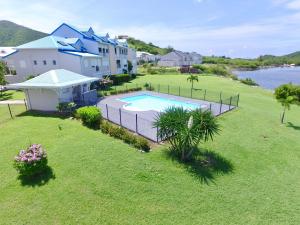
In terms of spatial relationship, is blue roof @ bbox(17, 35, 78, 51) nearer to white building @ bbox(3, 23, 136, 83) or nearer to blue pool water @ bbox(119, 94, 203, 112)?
white building @ bbox(3, 23, 136, 83)

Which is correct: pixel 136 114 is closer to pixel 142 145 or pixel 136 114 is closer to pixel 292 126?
pixel 142 145

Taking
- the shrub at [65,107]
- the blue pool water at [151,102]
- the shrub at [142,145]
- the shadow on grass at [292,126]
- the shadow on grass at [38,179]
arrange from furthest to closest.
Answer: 1. the blue pool water at [151,102]
2. the shrub at [65,107]
3. the shadow on grass at [292,126]
4. the shrub at [142,145]
5. the shadow on grass at [38,179]

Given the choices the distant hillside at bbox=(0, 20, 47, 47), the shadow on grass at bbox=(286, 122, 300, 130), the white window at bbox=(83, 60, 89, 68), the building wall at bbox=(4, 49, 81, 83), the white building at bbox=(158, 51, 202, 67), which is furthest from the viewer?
the distant hillside at bbox=(0, 20, 47, 47)

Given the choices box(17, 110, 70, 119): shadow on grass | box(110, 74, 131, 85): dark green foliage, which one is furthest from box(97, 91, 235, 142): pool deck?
box(110, 74, 131, 85): dark green foliage

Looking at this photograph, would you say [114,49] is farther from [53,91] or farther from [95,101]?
[53,91]

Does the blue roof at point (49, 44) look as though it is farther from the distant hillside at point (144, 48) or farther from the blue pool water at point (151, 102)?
the distant hillside at point (144, 48)

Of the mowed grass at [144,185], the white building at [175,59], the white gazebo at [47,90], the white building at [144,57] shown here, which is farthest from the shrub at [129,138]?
the white building at [144,57]
